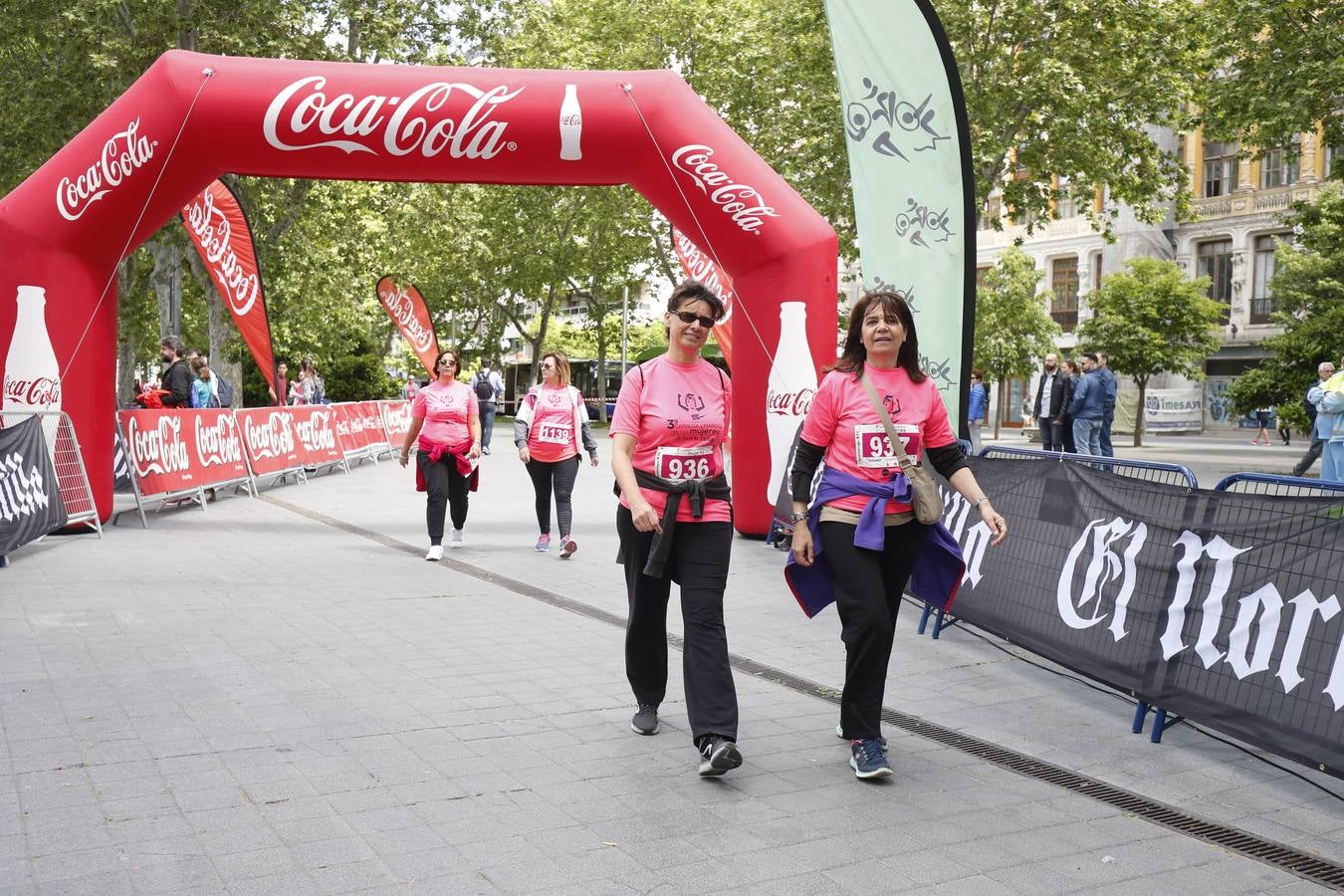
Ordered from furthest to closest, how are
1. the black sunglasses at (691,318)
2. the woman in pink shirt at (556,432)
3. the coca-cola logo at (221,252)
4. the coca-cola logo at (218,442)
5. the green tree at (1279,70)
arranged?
the green tree at (1279,70)
the coca-cola logo at (221,252)
the coca-cola logo at (218,442)
the woman in pink shirt at (556,432)
the black sunglasses at (691,318)

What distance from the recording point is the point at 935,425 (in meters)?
5.02

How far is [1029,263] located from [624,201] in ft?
44.6

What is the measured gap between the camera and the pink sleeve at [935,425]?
5012mm

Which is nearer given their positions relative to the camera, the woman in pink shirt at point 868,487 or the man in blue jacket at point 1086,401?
the woman in pink shirt at point 868,487

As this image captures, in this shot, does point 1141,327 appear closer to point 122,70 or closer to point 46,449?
point 122,70

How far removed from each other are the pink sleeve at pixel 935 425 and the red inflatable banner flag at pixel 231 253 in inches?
479

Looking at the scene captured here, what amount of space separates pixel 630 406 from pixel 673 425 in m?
0.19

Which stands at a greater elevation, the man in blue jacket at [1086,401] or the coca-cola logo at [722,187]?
the coca-cola logo at [722,187]

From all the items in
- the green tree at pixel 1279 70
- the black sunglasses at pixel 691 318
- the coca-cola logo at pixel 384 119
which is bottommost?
the black sunglasses at pixel 691 318

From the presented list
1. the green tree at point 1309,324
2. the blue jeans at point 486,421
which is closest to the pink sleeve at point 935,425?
the green tree at point 1309,324

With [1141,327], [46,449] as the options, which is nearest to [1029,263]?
[1141,327]

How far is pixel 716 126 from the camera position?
11508mm

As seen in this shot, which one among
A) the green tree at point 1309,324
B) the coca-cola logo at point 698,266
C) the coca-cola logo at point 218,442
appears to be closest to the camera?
the coca-cola logo at point 698,266

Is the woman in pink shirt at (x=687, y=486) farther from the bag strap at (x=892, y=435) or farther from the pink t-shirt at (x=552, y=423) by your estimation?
the pink t-shirt at (x=552, y=423)
